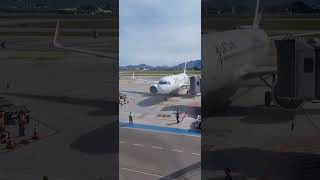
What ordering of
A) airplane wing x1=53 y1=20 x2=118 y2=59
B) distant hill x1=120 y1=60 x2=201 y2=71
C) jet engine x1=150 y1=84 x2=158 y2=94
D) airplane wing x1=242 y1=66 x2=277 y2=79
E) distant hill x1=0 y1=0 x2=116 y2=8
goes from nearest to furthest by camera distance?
1. distant hill x1=0 y1=0 x2=116 y2=8
2. airplane wing x1=53 y1=20 x2=118 y2=59
3. airplane wing x1=242 y1=66 x2=277 y2=79
4. distant hill x1=120 y1=60 x2=201 y2=71
5. jet engine x1=150 y1=84 x2=158 y2=94

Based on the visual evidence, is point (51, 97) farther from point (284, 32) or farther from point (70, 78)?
point (284, 32)

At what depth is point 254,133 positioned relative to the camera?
3.99 meters

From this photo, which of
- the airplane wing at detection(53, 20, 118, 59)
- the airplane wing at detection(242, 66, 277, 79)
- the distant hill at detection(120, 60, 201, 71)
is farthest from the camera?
the distant hill at detection(120, 60, 201, 71)

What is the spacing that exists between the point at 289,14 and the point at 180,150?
164 cm

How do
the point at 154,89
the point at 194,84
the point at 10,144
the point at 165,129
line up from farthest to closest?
the point at 154,89, the point at 165,129, the point at 194,84, the point at 10,144

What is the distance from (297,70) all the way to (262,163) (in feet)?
2.96

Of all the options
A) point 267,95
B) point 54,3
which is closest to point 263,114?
point 267,95

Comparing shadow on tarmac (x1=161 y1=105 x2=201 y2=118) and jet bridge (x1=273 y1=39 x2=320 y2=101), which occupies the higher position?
jet bridge (x1=273 y1=39 x2=320 y2=101)

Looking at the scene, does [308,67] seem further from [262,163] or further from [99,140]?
[99,140]

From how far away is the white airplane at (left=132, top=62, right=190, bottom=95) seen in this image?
13.9ft

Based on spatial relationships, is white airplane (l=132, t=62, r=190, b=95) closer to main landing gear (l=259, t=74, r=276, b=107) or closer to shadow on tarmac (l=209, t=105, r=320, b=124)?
shadow on tarmac (l=209, t=105, r=320, b=124)

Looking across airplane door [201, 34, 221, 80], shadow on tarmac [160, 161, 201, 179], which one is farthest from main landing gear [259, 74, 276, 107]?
shadow on tarmac [160, 161, 201, 179]

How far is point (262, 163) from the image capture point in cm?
399

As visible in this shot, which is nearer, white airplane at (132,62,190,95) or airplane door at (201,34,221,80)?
airplane door at (201,34,221,80)
